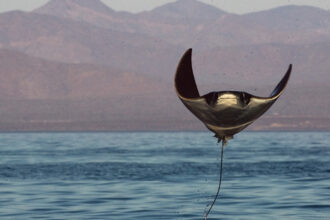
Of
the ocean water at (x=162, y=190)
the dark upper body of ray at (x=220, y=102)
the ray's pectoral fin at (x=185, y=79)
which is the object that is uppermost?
the ray's pectoral fin at (x=185, y=79)

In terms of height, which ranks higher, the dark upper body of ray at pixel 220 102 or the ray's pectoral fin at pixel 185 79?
the ray's pectoral fin at pixel 185 79

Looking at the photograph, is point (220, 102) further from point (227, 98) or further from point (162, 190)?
point (162, 190)

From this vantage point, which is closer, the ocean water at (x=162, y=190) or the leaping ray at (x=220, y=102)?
the leaping ray at (x=220, y=102)

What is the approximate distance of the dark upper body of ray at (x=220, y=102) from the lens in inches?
667

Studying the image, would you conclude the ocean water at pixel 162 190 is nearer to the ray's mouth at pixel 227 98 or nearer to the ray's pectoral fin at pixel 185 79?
the ray's pectoral fin at pixel 185 79

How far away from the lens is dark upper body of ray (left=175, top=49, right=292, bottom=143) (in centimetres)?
1694

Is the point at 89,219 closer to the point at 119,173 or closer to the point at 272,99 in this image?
the point at 272,99

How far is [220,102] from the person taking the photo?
16.9 m

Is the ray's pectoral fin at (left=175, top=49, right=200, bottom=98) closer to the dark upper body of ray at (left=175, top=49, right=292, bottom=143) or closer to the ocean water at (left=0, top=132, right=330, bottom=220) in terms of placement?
the dark upper body of ray at (left=175, top=49, right=292, bottom=143)

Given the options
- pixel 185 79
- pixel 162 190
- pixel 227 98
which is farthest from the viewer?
pixel 162 190

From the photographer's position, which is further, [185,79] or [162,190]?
[162,190]

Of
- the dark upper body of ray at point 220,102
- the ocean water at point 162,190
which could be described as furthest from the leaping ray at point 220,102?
the ocean water at point 162,190

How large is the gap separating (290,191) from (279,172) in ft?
56.4

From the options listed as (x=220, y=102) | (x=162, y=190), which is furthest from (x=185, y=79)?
(x=162, y=190)
